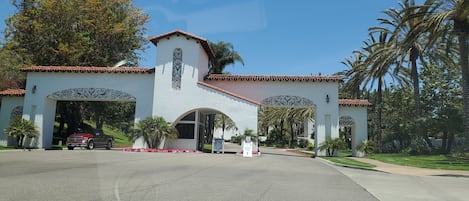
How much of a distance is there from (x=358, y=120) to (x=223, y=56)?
20.1 m

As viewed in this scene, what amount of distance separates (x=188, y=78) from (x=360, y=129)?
47.9 ft

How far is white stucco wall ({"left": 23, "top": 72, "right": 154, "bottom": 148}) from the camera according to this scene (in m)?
28.0

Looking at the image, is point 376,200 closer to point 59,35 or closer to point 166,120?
point 166,120

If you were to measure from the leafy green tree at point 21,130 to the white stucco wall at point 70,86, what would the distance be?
0.75 meters

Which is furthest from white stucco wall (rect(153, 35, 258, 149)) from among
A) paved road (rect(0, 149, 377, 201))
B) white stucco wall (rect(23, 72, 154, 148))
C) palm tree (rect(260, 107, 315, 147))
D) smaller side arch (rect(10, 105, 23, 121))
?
palm tree (rect(260, 107, 315, 147))

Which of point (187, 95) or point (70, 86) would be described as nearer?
point (187, 95)

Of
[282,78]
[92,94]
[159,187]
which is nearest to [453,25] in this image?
[282,78]

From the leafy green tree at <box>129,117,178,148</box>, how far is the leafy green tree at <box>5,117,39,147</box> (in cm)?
767

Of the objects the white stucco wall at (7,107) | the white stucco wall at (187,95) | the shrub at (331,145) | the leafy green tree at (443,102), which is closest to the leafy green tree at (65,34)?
the white stucco wall at (7,107)

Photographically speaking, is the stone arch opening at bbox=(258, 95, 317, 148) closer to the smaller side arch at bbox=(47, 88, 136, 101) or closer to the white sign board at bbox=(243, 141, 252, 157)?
the white sign board at bbox=(243, 141, 252, 157)

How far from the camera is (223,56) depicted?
1736 inches

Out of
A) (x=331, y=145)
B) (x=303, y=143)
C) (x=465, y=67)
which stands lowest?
(x=303, y=143)

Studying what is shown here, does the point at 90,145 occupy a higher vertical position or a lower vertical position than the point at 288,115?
lower

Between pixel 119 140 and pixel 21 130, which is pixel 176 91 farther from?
pixel 119 140
